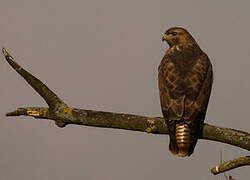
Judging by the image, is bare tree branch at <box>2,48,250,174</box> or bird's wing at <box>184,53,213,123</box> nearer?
bare tree branch at <box>2,48,250,174</box>

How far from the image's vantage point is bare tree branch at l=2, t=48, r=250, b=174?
7.23 m

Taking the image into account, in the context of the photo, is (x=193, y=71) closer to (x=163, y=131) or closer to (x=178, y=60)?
(x=178, y=60)

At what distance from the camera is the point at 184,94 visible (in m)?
8.93

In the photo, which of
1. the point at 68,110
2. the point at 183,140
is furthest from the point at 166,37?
the point at 68,110

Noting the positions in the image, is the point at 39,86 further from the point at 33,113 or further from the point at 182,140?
the point at 182,140

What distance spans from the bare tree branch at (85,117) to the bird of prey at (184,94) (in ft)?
2.27

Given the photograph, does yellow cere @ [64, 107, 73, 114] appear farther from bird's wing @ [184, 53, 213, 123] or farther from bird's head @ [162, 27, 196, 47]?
bird's head @ [162, 27, 196, 47]

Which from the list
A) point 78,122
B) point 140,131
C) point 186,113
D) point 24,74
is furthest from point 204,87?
point 24,74

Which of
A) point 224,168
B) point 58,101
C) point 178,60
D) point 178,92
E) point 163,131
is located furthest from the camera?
point 178,60

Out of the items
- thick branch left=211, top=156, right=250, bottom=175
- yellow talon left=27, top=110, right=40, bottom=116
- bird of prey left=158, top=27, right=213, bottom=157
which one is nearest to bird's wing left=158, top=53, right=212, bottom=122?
bird of prey left=158, top=27, right=213, bottom=157

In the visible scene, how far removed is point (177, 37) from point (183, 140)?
4342 mm

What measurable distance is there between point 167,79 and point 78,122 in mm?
2805

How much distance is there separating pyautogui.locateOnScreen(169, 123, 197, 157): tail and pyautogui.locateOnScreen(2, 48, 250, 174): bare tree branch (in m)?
0.86

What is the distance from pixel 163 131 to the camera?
808cm
